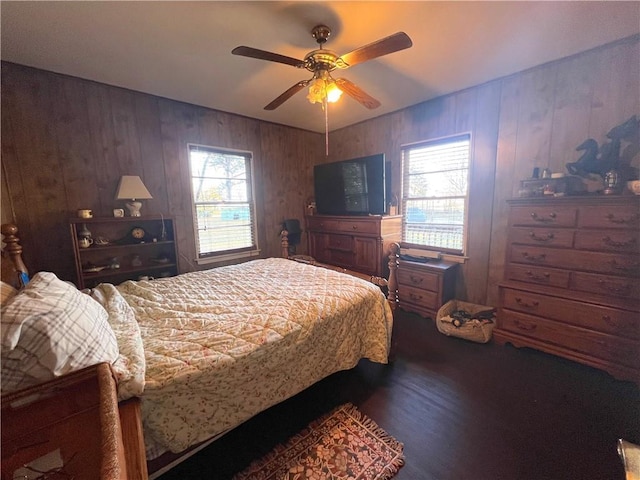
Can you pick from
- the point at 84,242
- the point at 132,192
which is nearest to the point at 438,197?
the point at 132,192

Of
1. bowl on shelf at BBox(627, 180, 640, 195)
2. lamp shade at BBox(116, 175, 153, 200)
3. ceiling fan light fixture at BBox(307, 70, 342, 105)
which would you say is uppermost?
ceiling fan light fixture at BBox(307, 70, 342, 105)

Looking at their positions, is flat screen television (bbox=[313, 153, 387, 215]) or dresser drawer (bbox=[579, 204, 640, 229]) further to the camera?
flat screen television (bbox=[313, 153, 387, 215])

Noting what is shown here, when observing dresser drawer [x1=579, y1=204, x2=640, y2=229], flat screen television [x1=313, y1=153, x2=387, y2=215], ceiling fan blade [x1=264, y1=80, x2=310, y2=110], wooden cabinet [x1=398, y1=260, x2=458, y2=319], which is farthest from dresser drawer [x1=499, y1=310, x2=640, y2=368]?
ceiling fan blade [x1=264, y1=80, x2=310, y2=110]

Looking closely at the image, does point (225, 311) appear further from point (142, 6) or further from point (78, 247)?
point (142, 6)

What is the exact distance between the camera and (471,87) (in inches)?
108

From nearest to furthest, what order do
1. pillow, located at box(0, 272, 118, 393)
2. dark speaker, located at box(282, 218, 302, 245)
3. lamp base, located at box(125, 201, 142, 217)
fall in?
1. pillow, located at box(0, 272, 118, 393)
2. lamp base, located at box(125, 201, 142, 217)
3. dark speaker, located at box(282, 218, 302, 245)

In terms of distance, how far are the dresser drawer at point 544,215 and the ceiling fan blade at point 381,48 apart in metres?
1.70

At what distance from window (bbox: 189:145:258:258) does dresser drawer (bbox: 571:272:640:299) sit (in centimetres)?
344

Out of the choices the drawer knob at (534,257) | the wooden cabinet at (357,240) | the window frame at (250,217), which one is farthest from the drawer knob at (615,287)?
the window frame at (250,217)

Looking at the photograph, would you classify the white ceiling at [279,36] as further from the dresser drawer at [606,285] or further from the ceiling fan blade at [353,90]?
the dresser drawer at [606,285]

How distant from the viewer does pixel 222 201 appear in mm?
3420

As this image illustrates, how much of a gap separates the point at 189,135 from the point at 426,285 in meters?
3.31

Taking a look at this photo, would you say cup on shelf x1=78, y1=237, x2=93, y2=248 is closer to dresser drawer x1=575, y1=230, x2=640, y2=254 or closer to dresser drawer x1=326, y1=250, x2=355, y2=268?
dresser drawer x1=326, y1=250, x2=355, y2=268

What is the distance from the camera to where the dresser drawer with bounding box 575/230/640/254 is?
177 cm
